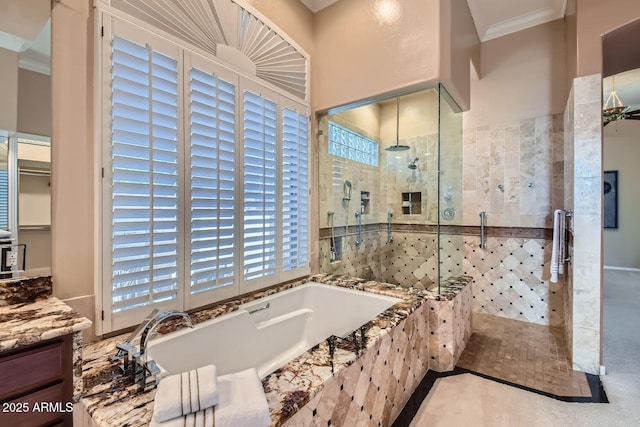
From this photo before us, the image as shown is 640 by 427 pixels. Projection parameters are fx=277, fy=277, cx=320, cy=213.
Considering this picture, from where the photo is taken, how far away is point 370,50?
2436 mm

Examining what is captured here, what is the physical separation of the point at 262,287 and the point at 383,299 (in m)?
0.98

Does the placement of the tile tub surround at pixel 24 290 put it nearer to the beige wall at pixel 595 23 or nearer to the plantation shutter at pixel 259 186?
the plantation shutter at pixel 259 186

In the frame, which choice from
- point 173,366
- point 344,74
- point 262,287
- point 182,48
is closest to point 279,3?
point 344,74

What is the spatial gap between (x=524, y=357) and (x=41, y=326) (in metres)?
3.21

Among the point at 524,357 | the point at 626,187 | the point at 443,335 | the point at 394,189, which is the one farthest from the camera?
the point at 626,187

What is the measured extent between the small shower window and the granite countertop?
2518 millimetres

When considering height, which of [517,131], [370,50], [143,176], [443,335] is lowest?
[443,335]

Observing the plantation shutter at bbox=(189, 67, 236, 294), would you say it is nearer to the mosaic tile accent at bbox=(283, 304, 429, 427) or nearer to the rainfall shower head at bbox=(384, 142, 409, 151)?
the mosaic tile accent at bbox=(283, 304, 429, 427)

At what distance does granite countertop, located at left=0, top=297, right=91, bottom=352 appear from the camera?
0.89m

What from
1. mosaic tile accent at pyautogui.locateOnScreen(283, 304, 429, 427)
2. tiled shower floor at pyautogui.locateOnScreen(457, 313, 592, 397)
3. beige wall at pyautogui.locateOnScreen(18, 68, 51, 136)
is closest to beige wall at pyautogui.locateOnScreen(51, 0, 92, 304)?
beige wall at pyautogui.locateOnScreen(18, 68, 51, 136)

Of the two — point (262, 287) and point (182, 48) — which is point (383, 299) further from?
point (182, 48)

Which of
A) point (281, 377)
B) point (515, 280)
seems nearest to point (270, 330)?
point (281, 377)

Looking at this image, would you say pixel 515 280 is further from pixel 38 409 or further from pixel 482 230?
pixel 38 409

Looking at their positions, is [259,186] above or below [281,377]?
above
